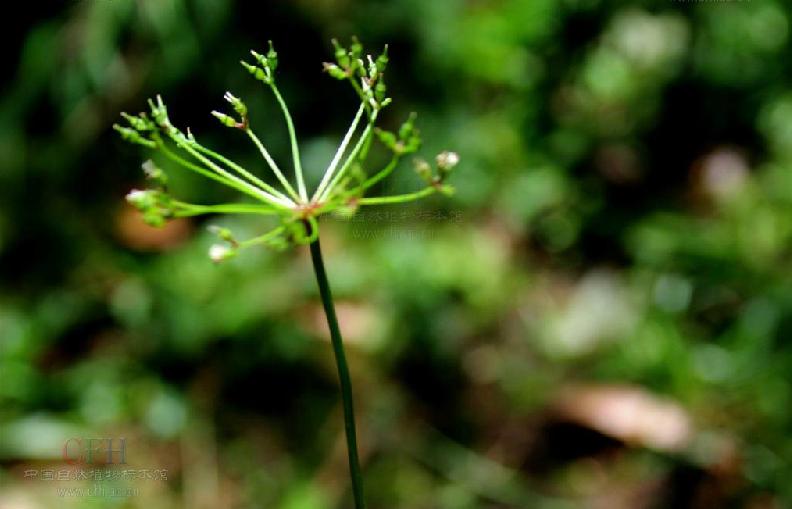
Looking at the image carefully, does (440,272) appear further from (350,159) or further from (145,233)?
(350,159)

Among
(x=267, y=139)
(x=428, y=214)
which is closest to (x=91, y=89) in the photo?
(x=267, y=139)

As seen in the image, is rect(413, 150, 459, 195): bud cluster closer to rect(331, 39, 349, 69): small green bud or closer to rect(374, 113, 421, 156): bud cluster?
rect(374, 113, 421, 156): bud cluster

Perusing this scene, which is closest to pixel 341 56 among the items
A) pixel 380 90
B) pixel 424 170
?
pixel 380 90

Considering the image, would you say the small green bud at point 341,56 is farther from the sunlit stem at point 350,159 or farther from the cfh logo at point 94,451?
the cfh logo at point 94,451

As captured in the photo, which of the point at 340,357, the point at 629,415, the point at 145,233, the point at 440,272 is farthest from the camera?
the point at 145,233

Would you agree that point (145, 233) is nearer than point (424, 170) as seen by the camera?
No

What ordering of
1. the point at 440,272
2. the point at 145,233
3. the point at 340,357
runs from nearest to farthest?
the point at 340,357
the point at 440,272
the point at 145,233

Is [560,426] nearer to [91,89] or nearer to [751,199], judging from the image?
[751,199]
